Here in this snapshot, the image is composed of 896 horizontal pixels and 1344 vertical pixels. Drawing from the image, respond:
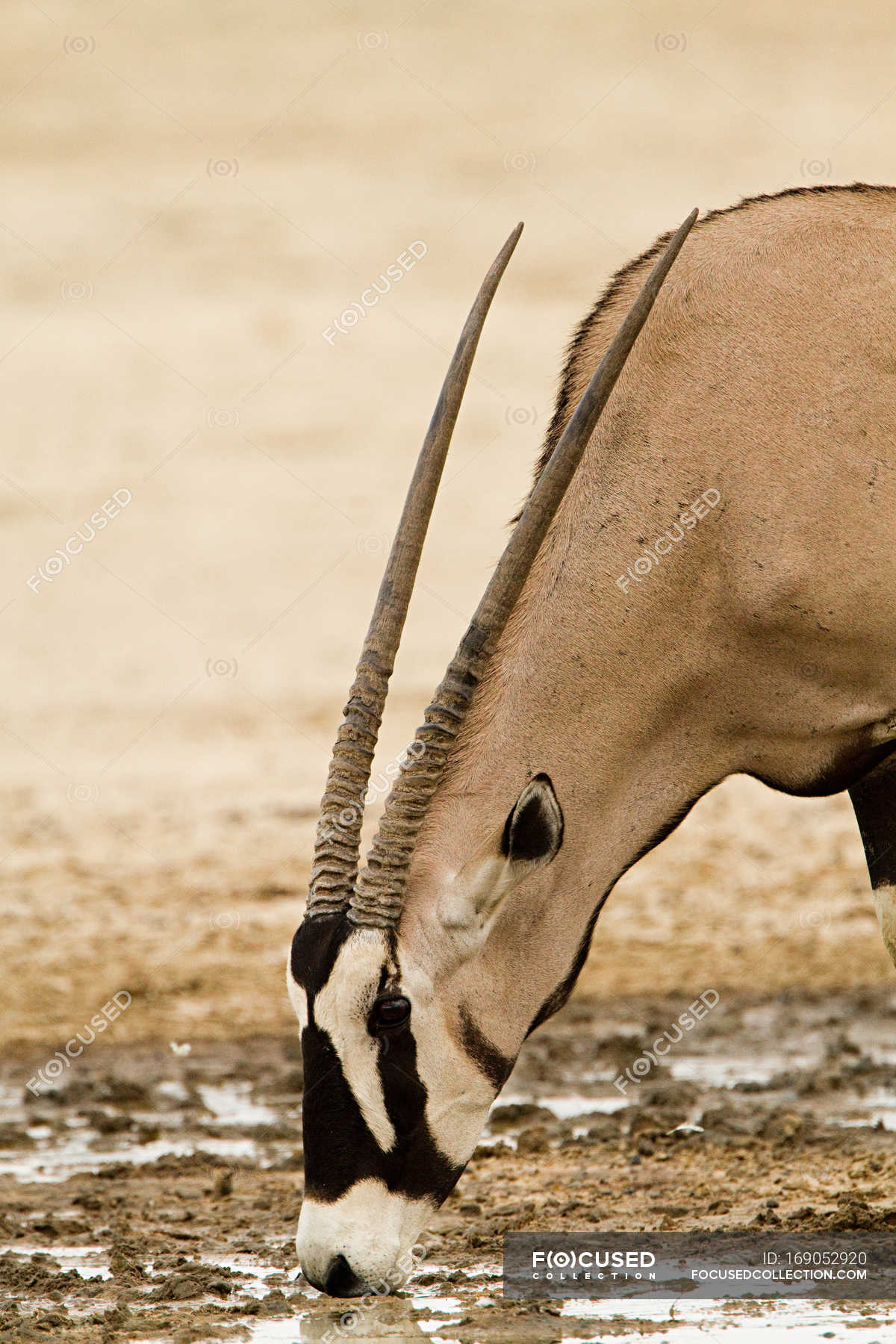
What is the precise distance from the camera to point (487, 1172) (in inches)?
296

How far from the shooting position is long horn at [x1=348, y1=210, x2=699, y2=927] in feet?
17.5

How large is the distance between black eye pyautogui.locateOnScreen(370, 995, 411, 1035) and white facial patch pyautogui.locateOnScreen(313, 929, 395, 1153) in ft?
0.09

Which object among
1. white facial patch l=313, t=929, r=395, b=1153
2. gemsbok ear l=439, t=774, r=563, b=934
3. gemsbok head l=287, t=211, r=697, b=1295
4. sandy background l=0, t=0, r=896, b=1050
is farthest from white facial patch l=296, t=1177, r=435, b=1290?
sandy background l=0, t=0, r=896, b=1050

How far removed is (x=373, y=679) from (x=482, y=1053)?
1.15 m

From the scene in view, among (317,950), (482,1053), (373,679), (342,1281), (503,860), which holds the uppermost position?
(373,679)

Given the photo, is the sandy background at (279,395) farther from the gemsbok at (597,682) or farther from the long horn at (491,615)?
the long horn at (491,615)

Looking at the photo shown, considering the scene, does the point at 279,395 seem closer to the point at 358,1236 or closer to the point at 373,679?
the point at 373,679

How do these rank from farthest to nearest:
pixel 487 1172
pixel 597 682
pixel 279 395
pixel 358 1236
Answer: pixel 279 395 → pixel 487 1172 → pixel 597 682 → pixel 358 1236

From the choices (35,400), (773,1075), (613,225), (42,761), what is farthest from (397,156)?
(773,1075)

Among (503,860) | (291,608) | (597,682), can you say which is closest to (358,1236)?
(503,860)

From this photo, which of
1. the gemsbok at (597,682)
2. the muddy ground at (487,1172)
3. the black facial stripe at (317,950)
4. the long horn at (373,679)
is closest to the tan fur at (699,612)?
the gemsbok at (597,682)

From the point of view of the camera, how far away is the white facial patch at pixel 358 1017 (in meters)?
5.06

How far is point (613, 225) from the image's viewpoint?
99.3 feet

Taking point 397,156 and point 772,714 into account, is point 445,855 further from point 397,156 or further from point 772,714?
point 397,156
